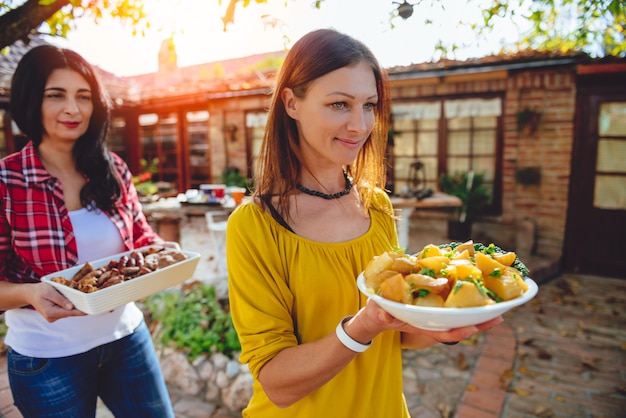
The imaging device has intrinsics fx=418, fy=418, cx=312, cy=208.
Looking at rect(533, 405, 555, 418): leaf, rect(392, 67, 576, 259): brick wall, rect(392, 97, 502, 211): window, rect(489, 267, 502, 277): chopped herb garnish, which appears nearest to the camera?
rect(489, 267, 502, 277): chopped herb garnish

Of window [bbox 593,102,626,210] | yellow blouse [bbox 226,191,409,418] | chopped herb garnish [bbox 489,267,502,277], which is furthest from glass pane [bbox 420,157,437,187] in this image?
chopped herb garnish [bbox 489,267,502,277]

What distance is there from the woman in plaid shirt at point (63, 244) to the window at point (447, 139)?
20.3 ft

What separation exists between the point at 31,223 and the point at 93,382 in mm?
709

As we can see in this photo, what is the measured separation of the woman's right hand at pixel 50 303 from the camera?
1.52 metres

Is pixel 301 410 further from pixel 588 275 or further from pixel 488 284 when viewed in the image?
pixel 588 275

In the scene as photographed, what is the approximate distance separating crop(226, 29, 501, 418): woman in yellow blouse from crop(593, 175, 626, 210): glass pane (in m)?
6.78

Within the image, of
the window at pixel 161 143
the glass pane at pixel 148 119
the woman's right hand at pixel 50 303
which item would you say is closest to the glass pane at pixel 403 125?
the window at pixel 161 143

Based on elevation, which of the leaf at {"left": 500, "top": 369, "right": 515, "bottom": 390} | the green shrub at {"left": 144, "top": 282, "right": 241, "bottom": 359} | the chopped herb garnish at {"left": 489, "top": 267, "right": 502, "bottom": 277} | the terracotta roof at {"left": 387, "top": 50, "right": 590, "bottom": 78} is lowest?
the leaf at {"left": 500, "top": 369, "right": 515, "bottom": 390}

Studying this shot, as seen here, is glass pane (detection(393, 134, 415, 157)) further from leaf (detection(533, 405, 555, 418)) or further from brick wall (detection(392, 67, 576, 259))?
leaf (detection(533, 405, 555, 418))

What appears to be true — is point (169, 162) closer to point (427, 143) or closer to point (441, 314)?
point (427, 143)

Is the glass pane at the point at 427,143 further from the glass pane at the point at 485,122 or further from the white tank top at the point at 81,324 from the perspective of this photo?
the white tank top at the point at 81,324

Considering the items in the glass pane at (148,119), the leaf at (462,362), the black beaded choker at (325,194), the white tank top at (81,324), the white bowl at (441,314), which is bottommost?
the leaf at (462,362)

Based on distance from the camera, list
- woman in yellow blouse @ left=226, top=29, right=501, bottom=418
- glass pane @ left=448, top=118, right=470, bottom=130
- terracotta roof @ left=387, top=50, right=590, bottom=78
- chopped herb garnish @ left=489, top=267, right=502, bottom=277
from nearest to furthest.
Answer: chopped herb garnish @ left=489, top=267, right=502, bottom=277, woman in yellow blouse @ left=226, top=29, right=501, bottom=418, terracotta roof @ left=387, top=50, right=590, bottom=78, glass pane @ left=448, top=118, right=470, bottom=130

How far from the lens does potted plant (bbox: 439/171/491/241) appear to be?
23.4 ft
